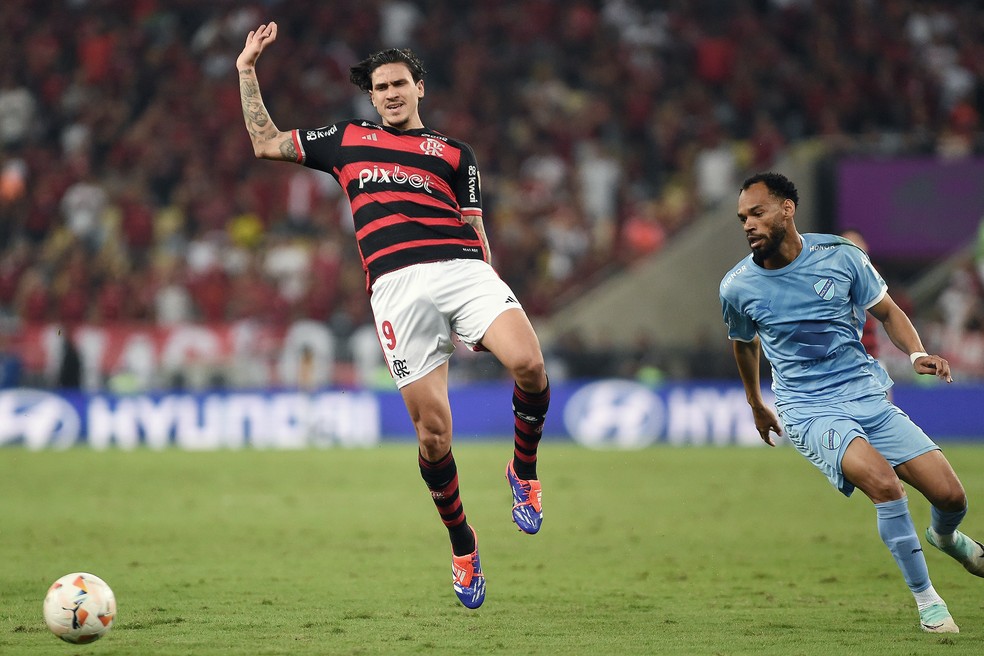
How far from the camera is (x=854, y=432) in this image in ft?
21.6

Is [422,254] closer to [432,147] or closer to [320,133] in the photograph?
[432,147]

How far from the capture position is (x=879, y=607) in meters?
7.34

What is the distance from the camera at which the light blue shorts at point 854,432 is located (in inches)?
258

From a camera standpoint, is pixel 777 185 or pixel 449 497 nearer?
pixel 777 185

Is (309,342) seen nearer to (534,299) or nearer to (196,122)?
(534,299)

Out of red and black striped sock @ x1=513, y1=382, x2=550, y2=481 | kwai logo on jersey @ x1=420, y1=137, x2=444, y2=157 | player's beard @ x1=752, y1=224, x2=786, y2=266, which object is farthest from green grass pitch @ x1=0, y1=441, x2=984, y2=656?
kwai logo on jersey @ x1=420, y1=137, x2=444, y2=157

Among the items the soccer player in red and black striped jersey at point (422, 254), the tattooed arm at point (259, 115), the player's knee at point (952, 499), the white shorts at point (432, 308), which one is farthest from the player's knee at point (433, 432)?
the player's knee at point (952, 499)

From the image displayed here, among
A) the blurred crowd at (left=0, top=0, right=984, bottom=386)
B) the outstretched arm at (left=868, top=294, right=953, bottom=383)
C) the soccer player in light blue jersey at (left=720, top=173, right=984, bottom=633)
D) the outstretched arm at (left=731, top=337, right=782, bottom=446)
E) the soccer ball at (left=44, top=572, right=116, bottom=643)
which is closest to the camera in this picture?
the soccer ball at (left=44, top=572, right=116, bottom=643)

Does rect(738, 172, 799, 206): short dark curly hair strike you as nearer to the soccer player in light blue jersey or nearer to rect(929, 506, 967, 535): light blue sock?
the soccer player in light blue jersey

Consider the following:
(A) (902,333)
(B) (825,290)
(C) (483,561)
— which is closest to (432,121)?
(C) (483,561)

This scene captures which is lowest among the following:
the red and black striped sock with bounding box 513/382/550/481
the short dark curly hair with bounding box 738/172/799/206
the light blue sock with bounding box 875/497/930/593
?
the light blue sock with bounding box 875/497/930/593

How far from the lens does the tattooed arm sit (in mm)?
7137

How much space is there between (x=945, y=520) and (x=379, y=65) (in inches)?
148

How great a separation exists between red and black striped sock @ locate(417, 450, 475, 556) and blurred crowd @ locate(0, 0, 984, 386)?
13.7 metres
